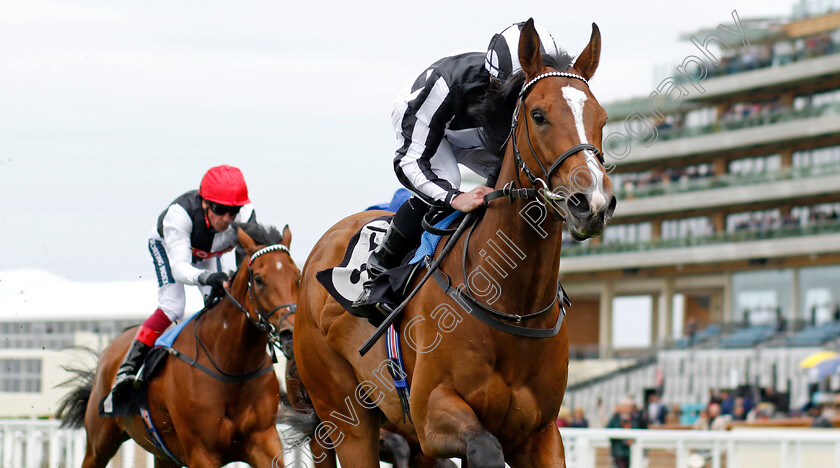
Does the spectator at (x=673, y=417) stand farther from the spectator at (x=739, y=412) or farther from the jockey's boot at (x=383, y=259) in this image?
the jockey's boot at (x=383, y=259)

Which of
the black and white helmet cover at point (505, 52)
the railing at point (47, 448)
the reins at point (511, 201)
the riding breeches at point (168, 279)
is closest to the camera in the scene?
the reins at point (511, 201)

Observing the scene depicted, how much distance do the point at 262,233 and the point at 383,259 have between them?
208 cm

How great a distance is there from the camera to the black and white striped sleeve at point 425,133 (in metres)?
4.17

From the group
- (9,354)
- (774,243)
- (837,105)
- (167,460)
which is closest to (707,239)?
(774,243)

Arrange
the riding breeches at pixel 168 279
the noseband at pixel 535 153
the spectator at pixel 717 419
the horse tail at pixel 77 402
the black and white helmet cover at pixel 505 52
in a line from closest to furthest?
the noseband at pixel 535 153, the black and white helmet cover at pixel 505 52, the riding breeches at pixel 168 279, the horse tail at pixel 77 402, the spectator at pixel 717 419

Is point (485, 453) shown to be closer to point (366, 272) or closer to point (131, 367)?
point (366, 272)

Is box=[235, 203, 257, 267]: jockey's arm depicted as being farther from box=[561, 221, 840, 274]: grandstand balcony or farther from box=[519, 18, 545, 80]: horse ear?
box=[561, 221, 840, 274]: grandstand balcony

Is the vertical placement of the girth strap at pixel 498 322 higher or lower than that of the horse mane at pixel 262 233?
lower

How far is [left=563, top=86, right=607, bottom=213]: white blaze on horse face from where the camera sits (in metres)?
3.16

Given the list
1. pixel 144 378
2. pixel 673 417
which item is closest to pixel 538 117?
pixel 144 378

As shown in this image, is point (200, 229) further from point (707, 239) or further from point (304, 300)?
point (707, 239)

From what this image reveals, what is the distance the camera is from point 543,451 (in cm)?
387

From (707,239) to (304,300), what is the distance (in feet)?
135

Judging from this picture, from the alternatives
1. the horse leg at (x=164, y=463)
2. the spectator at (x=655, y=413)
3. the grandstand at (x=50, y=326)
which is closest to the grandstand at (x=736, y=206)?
the spectator at (x=655, y=413)
